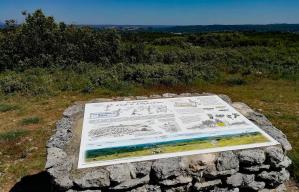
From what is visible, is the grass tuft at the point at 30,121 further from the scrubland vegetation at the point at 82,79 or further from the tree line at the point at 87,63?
A: the tree line at the point at 87,63

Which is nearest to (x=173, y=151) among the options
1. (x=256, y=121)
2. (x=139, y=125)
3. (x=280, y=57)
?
(x=139, y=125)

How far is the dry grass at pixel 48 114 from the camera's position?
7191 millimetres

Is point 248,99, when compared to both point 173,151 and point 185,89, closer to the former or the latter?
point 185,89

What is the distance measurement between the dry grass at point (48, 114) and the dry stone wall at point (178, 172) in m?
1.86

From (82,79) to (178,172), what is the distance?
9658 millimetres

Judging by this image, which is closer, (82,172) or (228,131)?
(82,172)

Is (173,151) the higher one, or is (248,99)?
(173,151)

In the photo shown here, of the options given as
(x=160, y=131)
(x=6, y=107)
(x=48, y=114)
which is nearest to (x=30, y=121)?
(x=48, y=114)

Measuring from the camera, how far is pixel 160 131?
217 inches

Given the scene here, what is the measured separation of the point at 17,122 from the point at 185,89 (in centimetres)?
624

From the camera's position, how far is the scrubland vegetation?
337 inches

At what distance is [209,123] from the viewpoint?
231 inches

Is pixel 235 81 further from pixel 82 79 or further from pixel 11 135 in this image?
pixel 11 135

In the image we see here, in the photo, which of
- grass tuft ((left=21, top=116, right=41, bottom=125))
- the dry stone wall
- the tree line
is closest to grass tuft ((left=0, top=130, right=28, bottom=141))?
grass tuft ((left=21, top=116, right=41, bottom=125))
